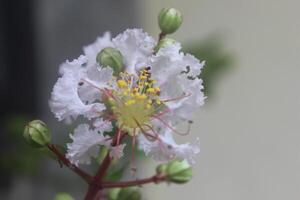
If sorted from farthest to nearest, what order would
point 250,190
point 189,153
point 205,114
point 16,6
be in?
1. point 205,114
2. point 250,190
3. point 16,6
4. point 189,153

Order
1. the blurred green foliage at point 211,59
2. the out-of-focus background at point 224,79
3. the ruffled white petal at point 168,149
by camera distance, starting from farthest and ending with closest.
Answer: the out-of-focus background at point 224,79, the blurred green foliage at point 211,59, the ruffled white petal at point 168,149

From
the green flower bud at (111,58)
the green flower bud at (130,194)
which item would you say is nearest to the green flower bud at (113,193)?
the green flower bud at (130,194)

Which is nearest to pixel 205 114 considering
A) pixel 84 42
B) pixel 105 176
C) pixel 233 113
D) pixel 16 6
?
→ pixel 233 113

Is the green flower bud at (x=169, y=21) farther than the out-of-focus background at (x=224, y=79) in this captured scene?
No

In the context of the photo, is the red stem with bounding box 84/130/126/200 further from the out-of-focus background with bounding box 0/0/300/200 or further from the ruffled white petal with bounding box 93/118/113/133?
the out-of-focus background with bounding box 0/0/300/200

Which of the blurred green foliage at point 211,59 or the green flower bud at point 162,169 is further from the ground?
the blurred green foliage at point 211,59

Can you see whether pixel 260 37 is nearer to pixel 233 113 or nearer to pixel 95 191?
pixel 233 113

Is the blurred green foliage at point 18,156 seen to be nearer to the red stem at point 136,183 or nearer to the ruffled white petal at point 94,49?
the ruffled white petal at point 94,49

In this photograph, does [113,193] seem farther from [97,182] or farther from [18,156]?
[18,156]
